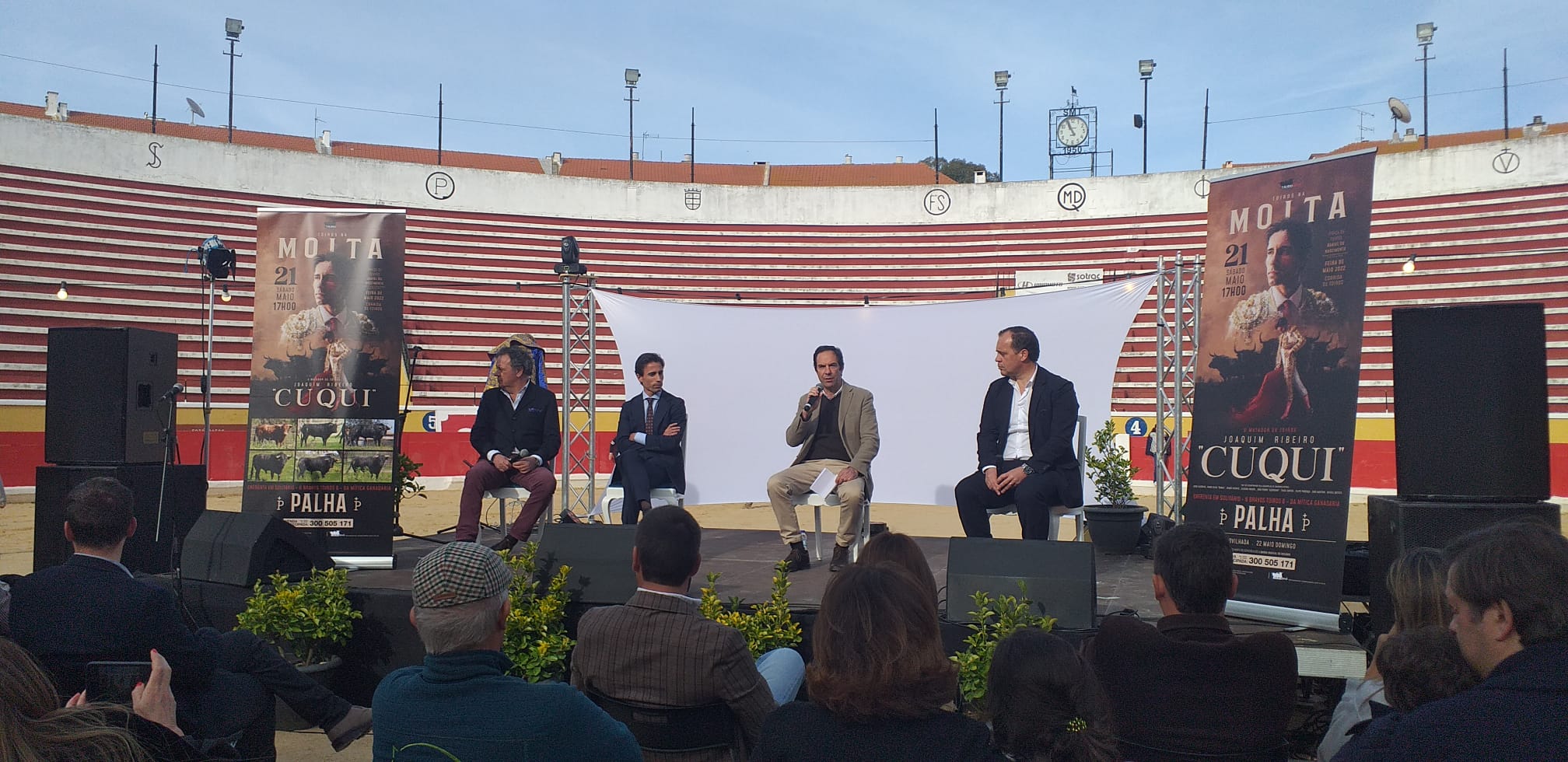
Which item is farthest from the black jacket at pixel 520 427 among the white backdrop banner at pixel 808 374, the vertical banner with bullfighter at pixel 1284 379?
the vertical banner with bullfighter at pixel 1284 379

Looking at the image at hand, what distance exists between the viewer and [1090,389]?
6.75 metres

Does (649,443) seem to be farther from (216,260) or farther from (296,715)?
(216,260)

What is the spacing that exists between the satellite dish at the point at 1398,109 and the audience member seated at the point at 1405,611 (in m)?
26.2

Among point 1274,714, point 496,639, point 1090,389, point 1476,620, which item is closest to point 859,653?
point 496,639

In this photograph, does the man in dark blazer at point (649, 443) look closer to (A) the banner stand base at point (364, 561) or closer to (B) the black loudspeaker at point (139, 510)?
(A) the banner stand base at point (364, 561)

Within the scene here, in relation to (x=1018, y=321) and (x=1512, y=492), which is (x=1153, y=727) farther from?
(x=1018, y=321)

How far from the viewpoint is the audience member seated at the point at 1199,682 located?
226cm

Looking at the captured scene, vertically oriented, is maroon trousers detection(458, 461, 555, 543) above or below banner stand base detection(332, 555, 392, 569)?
above

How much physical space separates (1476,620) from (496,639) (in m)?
1.63

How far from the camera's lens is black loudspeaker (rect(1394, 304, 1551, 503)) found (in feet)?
11.6

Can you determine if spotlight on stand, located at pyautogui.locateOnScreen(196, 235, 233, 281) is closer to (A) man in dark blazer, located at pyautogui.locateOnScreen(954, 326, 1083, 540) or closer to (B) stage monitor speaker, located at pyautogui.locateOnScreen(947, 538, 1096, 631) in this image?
(A) man in dark blazer, located at pyautogui.locateOnScreen(954, 326, 1083, 540)

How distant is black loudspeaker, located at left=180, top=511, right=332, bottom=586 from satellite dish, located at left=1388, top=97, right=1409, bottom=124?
26.3 m

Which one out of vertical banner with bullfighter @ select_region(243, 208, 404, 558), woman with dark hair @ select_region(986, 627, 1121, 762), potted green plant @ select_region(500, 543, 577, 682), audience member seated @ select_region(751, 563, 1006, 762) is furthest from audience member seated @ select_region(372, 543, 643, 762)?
vertical banner with bullfighter @ select_region(243, 208, 404, 558)

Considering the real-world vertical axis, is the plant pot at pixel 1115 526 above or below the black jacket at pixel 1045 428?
below
